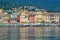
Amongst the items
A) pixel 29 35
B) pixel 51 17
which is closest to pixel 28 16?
pixel 51 17

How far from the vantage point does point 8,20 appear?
34719mm

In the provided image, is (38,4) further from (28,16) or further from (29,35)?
(29,35)

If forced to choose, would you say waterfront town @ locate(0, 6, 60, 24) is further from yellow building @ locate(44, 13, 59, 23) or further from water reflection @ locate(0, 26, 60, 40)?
water reflection @ locate(0, 26, 60, 40)

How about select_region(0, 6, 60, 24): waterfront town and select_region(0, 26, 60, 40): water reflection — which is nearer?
select_region(0, 26, 60, 40): water reflection

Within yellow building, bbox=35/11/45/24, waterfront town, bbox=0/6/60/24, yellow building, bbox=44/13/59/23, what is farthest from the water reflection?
yellow building, bbox=44/13/59/23

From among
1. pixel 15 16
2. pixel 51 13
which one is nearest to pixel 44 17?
pixel 51 13

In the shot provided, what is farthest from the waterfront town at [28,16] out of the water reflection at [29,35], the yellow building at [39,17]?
the water reflection at [29,35]

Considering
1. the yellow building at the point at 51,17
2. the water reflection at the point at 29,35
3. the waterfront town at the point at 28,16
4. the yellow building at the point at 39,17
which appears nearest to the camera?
the water reflection at the point at 29,35

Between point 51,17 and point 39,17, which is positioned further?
point 51,17

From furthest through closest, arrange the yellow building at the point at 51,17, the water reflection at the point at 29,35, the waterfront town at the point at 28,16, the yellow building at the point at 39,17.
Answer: the yellow building at the point at 51,17 → the waterfront town at the point at 28,16 → the yellow building at the point at 39,17 → the water reflection at the point at 29,35

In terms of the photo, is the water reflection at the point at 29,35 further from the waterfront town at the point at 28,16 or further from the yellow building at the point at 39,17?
the waterfront town at the point at 28,16

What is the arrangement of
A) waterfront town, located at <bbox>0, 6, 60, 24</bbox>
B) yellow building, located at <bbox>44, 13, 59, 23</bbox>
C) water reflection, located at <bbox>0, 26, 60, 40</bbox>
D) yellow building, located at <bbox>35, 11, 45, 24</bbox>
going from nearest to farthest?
1. water reflection, located at <bbox>0, 26, 60, 40</bbox>
2. yellow building, located at <bbox>35, 11, 45, 24</bbox>
3. waterfront town, located at <bbox>0, 6, 60, 24</bbox>
4. yellow building, located at <bbox>44, 13, 59, 23</bbox>

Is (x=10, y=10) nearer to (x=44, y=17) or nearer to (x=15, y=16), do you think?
Answer: (x=15, y=16)

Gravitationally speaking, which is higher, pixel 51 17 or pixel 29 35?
pixel 51 17
